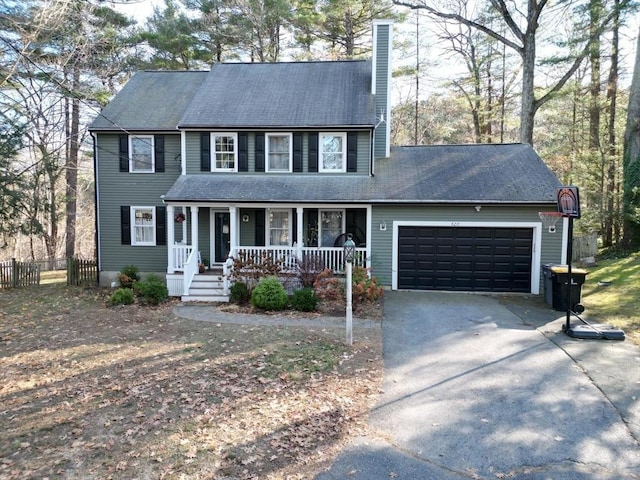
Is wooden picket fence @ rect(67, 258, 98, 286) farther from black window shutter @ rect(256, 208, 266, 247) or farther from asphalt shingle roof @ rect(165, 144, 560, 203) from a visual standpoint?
black window shutter @ rect(256, 208, 266, 247)

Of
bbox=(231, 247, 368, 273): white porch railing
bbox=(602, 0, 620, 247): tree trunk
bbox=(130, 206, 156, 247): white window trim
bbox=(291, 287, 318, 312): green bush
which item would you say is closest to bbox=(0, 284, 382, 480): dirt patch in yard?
bbox=(291, 287, 318, 312): green bush

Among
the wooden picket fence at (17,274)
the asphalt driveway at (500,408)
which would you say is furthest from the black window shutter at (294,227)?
the wooden picket fence at (17,274)

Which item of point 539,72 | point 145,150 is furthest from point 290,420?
point 539,72

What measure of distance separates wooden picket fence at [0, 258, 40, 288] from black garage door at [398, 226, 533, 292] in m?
13.3

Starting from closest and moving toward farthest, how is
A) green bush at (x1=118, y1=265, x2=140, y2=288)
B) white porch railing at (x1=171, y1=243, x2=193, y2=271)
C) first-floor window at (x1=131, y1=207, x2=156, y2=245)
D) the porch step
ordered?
the porch step < white porch railing at (x1=171, y1=243, x2=193, y2=271) < green bush at (x1=118, y1=265, x2=140, y2=288) < first-floor window at (x1=131, y1=207, x2=156, y2=245)

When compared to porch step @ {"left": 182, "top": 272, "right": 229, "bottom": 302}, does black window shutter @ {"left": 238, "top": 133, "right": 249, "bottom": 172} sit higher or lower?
higher

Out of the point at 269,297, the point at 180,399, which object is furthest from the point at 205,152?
the point at 180,399

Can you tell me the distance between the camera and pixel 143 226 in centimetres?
1441

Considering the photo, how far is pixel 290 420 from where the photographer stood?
4.68 meters

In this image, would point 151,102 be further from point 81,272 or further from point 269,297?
point 269,297

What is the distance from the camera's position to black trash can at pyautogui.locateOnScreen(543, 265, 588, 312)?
31.6 ft

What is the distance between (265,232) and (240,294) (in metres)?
3.22

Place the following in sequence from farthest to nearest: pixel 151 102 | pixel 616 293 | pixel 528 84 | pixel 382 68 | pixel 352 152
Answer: pixel 528 84 → pixel 151 102 → pixel 382 68 → pixel 352 152 → pixel 616 293

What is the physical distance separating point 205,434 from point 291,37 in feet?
74.4
